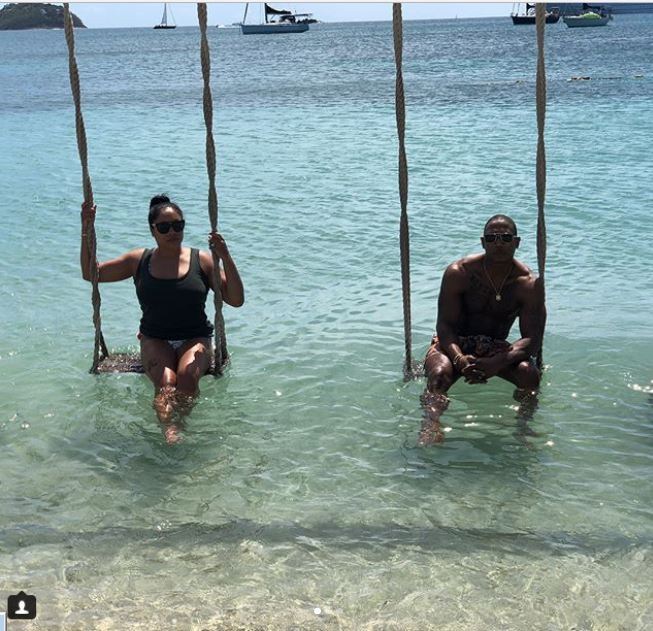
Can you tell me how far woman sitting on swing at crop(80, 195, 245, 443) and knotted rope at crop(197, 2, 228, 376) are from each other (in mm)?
112

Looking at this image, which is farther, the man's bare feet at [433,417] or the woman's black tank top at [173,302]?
the woman's black tank top at [173,302]

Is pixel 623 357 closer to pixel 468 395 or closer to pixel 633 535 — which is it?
pixel 468 395

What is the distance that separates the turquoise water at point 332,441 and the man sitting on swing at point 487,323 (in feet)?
1.08

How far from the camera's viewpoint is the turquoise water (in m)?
4.07

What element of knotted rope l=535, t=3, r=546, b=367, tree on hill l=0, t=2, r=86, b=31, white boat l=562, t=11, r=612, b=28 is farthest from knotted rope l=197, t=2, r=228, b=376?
tree on hill l=0, t=2, r=86, b=31

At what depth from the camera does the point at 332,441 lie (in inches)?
224

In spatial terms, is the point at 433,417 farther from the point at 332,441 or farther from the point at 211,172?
the point at 211,172

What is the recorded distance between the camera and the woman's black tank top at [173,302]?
586 centimetres

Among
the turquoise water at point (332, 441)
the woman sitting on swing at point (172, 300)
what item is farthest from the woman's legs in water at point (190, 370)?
the turquoise water at point (332, 441)

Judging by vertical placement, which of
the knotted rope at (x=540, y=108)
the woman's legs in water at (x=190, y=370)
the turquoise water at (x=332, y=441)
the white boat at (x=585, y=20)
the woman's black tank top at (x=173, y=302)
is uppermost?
the white boat at (x=585, y=20)

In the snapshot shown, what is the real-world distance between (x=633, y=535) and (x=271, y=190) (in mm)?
11048

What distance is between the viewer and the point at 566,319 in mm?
7957

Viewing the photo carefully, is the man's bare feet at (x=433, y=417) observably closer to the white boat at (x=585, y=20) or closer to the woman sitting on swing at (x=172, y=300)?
the woman sitting on swing at (x=172, y=300)

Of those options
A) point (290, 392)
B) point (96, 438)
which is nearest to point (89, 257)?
point (96, 438)
